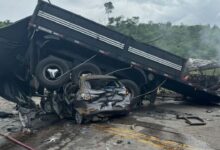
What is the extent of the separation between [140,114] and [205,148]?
5207 millimetres

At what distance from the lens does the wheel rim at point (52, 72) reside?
41.0 feet

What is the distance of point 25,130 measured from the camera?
33.2ft

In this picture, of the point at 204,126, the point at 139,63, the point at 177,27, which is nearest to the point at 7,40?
the point at 139,63

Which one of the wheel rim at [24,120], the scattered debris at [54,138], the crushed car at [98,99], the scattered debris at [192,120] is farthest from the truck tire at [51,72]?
the scattered debris at [192,120]

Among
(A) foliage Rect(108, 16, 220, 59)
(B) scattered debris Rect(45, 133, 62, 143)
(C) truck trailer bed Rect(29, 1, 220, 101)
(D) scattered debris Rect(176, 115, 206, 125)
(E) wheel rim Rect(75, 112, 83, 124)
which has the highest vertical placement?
(A) foliage Rect(108, 16, 220, 59)

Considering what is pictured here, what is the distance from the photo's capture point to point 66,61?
1282 cm

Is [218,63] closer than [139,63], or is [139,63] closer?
[139,63]

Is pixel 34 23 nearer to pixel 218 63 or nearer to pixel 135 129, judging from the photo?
pixel 135 129

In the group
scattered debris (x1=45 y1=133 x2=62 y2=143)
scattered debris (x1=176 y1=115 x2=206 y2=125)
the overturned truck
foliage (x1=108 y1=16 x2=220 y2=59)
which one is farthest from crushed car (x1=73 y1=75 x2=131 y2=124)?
foliage (x1=108 y1=16 x2=220 y2=59)

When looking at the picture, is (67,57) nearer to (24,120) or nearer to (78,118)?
(78,118)

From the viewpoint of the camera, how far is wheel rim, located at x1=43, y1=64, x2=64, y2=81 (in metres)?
12.5

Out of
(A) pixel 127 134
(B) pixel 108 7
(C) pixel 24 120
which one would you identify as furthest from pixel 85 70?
(B) pixel 108 7

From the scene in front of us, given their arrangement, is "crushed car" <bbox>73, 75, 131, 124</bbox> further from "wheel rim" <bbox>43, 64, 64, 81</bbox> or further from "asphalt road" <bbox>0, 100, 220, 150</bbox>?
"wheel rim" <bbox>43, 64, 64, 81</bbox>

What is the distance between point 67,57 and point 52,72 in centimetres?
88
